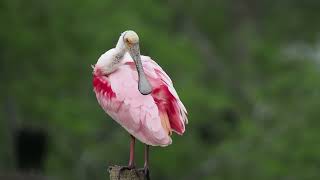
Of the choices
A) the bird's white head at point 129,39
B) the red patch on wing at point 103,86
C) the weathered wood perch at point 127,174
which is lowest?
the weathered wood perch at point 127,174

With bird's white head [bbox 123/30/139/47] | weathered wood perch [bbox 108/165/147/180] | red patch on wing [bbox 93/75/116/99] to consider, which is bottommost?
weathered wood perch [bbox 108/165/147/180]

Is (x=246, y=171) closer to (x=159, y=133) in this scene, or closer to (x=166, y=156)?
(x=166, y=156)

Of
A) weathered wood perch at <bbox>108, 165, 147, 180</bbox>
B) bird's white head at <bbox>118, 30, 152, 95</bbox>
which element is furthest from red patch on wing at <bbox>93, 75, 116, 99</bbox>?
weathered wood perch at <bbox>108, 165, 147, 180</bbox>

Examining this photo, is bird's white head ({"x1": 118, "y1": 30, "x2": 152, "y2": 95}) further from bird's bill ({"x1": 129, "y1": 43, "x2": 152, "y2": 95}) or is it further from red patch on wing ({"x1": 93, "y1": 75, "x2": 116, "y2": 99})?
red patch on wing ({"x1": 93, "y1": 75, "x2": 116, "y2": 99})

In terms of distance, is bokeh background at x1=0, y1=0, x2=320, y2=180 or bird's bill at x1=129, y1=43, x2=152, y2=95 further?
bokeh background at x1=0, y1=0, x2=320, y2=180

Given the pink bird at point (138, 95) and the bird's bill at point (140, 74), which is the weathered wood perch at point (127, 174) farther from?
the bird's bill at point (140, 74)

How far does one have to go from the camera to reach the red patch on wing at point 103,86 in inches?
349

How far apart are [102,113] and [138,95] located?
19099mm

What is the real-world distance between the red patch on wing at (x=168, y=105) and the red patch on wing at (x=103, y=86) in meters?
0.34

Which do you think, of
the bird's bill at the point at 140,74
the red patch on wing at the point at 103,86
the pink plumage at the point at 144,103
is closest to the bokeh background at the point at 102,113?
the red patch on wing at the point at 103,86

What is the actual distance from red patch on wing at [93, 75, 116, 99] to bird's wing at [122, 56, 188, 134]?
0.32m

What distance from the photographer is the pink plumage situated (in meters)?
8.58

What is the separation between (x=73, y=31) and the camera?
27891 mm

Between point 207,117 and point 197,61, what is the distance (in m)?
3.19
